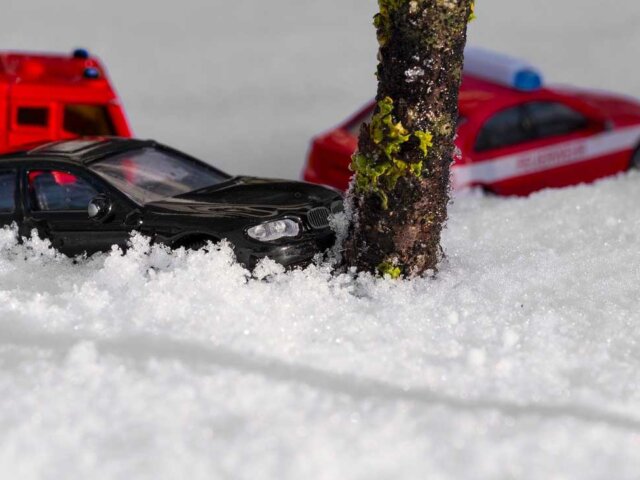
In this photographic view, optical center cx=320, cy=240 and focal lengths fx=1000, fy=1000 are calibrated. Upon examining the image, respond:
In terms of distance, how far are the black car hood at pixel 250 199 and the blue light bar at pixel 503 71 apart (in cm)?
336

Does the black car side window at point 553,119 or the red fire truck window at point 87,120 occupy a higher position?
the black car side window at point 553,119

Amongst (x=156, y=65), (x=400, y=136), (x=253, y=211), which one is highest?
(x=400, y=136)

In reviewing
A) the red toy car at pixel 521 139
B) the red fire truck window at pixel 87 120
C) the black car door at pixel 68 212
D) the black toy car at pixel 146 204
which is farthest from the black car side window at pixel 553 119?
the black car door at pixel 68 212

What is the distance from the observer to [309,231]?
7.25m

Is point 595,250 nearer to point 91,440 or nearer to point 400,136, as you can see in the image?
point 400,136

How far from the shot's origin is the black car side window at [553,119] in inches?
401

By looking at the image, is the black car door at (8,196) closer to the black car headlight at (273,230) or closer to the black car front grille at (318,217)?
the black car headlight at (273,230)

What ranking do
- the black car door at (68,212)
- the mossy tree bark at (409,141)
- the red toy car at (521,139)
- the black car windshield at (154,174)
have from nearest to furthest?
the mossy tree bark at (409,141), the black car door at (68,212), the black car windshield at (154,174), the red toy car at (521,139)

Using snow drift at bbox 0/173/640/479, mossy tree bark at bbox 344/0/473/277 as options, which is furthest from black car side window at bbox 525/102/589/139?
mossy tree bark at bbox 344/0/473/277

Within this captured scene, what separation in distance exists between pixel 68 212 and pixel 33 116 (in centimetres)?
248

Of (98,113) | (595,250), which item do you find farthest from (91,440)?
(98,113)

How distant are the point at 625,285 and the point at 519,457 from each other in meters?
2.51

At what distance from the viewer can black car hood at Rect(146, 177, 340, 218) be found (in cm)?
723

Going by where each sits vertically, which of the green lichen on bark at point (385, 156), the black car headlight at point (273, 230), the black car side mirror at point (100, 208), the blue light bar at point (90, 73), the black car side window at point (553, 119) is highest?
the green lichen on bark at point (385, 156)
